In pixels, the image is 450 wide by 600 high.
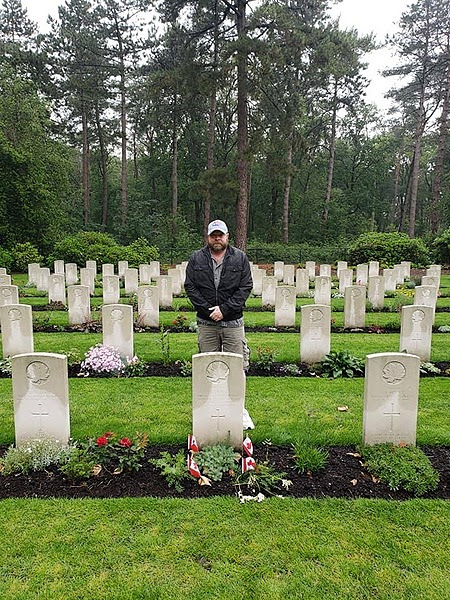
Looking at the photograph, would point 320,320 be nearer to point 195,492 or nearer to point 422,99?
point 195,492

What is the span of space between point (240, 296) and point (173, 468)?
1982mm

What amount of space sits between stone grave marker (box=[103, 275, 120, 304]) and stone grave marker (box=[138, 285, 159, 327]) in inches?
110

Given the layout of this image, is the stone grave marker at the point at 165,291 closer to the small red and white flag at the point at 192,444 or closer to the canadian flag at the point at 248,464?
the small red and white flag at the point at 192,444

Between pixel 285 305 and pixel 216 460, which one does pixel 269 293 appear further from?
pixel 216 460

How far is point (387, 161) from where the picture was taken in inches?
1796

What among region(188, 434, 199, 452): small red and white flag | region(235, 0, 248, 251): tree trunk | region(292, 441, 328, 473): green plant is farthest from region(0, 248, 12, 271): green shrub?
region(292, 441, 328, 473): green plant

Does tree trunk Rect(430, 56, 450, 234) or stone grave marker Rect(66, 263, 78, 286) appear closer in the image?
stone grave marker Rect(66, 263, 78, 286)

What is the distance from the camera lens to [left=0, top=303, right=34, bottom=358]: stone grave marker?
7.94 metres

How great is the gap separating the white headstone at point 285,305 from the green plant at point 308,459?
21.2 feet

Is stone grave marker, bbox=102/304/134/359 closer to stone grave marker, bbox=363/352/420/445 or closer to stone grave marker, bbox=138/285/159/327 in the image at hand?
A: stone grave marker, bbox=138/285/159/327

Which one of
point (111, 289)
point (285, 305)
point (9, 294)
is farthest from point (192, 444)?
point (111, 289)

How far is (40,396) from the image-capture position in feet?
15.3

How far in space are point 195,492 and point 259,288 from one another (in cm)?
1265

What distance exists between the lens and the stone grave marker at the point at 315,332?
25.6 ft
